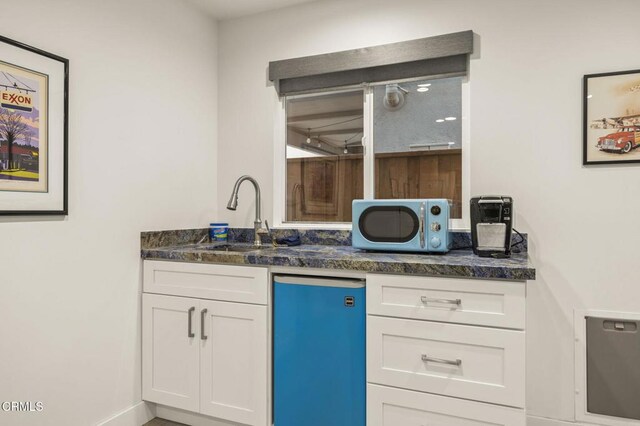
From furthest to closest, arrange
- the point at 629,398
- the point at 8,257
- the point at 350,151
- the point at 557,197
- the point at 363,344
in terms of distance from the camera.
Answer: the point at 350,151 → the point at 557,197 → the point at 629,398 → the point at 363,344 → the point at 8,257

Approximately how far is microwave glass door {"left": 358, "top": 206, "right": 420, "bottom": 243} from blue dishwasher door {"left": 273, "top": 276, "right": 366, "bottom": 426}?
0.36 m

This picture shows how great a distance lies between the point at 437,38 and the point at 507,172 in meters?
0.80

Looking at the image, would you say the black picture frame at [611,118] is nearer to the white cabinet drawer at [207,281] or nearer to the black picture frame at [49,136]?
the white cabinet drawer at [207,281]

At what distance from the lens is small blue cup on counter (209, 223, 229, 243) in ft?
8.52

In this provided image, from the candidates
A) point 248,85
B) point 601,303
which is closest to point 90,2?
point 248,85

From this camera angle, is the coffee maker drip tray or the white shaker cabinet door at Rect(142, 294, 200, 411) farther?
the white shaker cabinet door at Rect(142, 294, 200, 411)

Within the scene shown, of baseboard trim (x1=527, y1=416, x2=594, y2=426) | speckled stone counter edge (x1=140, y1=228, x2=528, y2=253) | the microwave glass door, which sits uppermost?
the microwave glass door

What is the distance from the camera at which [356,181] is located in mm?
2508

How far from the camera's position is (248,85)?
2.67 meters

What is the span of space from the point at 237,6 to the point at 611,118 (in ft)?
7.13

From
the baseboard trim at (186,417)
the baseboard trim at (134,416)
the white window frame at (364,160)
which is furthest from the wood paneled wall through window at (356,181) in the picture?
the baseboard trim at (134,416)

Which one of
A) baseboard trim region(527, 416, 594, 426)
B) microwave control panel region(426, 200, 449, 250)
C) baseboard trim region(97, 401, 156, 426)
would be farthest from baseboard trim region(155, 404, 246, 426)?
baseboard trim region(527, 416, 594, 426)

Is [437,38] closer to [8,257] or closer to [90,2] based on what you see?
[90,2]

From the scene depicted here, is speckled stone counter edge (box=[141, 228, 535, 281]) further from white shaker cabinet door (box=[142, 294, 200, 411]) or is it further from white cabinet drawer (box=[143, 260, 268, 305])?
white shaker cabinet door (box=[142, 294, 200, 411])
